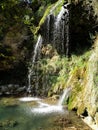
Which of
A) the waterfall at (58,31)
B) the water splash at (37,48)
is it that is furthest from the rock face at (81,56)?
the water splash at (37,48)

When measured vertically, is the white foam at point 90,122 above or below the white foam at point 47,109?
above

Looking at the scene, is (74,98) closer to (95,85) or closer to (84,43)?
(95,85)

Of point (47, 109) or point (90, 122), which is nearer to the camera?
point (90, 122)

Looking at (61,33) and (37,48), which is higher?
(61,33)

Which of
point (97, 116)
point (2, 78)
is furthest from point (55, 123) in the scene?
point (2, 78)

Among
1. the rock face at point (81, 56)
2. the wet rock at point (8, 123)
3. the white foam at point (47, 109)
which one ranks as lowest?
the white foam at point (47, 109)

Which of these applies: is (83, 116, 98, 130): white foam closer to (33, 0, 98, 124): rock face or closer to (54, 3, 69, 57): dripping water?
(33, 0, 98, 124): rock face

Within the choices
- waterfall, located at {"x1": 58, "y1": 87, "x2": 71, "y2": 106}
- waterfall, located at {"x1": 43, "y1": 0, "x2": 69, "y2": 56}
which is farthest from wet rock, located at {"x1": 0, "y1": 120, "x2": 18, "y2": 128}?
waterfall, located at {"x1": 43, "y1": 0, "x2": 69, "y2": 56}

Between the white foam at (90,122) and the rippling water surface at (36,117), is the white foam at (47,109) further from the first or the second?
the white foam at (90,122)

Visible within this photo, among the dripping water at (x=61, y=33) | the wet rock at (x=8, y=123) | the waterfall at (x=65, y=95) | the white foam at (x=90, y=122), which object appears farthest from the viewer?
the dripping water at (x=61, y=33)

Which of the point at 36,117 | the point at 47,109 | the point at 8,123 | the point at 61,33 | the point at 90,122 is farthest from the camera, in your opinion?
the point at 61,33

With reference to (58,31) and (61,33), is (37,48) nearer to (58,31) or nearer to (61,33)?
(58,31)

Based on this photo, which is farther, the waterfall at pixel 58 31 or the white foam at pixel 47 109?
the waterfall at pixel 58 31

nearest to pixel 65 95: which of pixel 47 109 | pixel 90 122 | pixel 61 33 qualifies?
pixel 47 109
